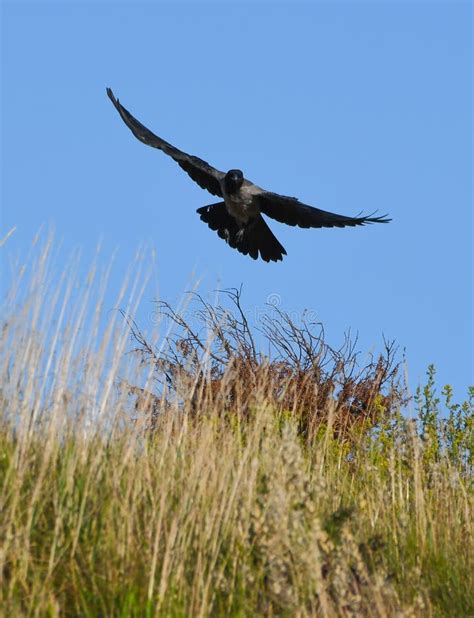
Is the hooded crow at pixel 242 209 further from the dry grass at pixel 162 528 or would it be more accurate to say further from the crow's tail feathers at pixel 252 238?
the dry grass at pixel 162 528

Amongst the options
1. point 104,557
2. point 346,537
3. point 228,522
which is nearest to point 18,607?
point 104,557

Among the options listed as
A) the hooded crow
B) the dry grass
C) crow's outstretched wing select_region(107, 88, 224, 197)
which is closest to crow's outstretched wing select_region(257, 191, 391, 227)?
the hooded crow

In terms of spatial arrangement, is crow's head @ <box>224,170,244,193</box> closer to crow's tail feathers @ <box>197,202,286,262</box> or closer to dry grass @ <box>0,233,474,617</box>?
crow's tail feathers @ <box>197,202,286,262</box>

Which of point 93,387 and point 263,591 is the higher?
point 93,387

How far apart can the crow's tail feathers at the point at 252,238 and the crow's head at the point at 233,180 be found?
0.43 meters

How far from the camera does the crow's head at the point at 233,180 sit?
36.2 ft

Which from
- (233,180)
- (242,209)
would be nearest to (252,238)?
(242,209)

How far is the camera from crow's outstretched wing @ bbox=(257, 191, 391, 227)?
9930mm

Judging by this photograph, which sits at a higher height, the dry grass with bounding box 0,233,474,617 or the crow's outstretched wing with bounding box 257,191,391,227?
the crow's outstretched wing with bounding box 257,191,391,227

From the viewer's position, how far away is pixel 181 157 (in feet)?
35.3

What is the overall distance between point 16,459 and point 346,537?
1.39 m

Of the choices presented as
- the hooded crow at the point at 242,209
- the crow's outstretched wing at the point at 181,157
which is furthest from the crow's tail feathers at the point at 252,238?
the crow's outstretched wing at the point at 181,157

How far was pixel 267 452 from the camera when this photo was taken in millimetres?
4727

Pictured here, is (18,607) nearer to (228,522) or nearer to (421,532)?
(228,522)
